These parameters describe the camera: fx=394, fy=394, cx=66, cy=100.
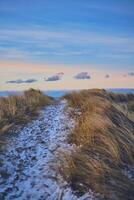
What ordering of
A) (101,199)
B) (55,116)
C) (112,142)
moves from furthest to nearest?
(55,116), (112,142), (101,199)

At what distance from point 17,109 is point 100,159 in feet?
15.3

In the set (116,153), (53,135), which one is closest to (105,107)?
(53,135)

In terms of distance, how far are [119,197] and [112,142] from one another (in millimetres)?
2395

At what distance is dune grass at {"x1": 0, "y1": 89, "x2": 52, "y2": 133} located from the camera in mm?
10066

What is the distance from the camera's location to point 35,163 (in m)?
7.34

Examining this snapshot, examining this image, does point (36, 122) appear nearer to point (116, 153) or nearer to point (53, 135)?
point (53, 135)

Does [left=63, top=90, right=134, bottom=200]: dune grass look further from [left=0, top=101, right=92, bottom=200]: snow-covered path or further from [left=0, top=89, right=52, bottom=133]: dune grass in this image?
[left=0, top=89, right=52, bottom=133]: dune grass

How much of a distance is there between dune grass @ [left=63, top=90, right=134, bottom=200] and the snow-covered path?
0.78 feet

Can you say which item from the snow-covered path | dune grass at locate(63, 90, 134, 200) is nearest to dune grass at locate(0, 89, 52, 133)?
the snow-covered path

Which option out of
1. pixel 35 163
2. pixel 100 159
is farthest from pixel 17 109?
pixel 100 159

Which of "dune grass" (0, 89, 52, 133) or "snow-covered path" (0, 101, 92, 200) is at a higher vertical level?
"dune grass" (0, 89, 52, 133)

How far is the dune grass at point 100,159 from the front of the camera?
632cm

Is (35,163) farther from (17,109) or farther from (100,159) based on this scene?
(17,109)

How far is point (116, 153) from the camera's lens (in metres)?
7.95
